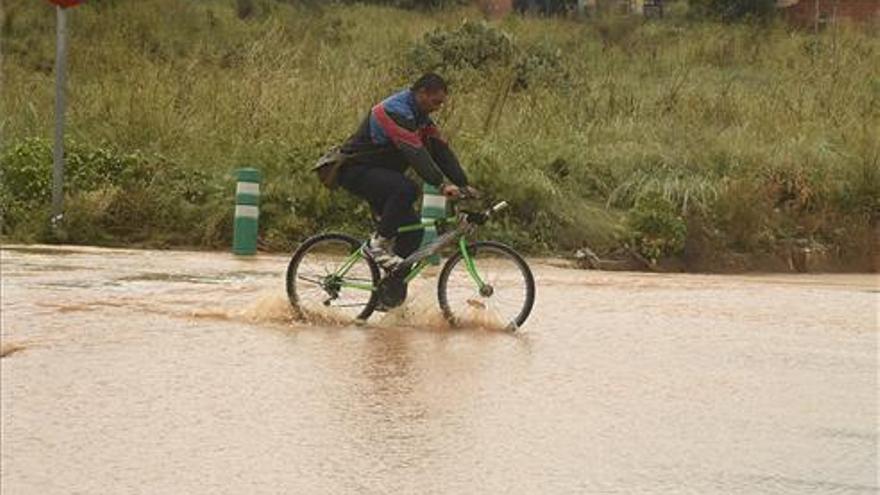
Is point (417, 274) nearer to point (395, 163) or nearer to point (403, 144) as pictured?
point (395, 163)

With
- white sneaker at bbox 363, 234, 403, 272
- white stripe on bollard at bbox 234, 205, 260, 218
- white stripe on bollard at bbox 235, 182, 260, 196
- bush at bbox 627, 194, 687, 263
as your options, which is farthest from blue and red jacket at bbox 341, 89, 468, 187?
bush at bbox 627, 194, 687, 263

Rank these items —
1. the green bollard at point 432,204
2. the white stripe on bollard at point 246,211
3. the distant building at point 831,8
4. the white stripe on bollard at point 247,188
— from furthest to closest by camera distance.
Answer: the distant building at point 831,8 → the white stripe on bollard at point 246,211 → the white stripe on bollard at point 247,188 → the green bollard at point 432,204

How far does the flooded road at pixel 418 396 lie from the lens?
291 inches

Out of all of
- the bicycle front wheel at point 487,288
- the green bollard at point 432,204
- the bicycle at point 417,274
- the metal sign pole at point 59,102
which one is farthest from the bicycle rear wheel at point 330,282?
the metal sign pole at point 59,102

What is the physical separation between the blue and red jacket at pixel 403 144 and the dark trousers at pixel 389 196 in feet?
0.34

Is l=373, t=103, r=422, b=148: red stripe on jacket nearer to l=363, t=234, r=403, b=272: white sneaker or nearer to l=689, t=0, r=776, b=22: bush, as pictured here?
l=363, t=234, r=403, b=272: white sneaker

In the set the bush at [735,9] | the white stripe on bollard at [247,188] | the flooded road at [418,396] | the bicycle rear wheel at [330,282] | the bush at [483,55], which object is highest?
the bush at [735,9]

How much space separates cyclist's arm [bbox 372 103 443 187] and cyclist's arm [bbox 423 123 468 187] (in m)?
0.30

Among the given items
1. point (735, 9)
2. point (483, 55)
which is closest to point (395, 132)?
point (483, 55)

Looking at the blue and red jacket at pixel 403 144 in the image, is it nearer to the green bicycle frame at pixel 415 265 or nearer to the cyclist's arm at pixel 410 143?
the cyclist's arm at pixel 410 143

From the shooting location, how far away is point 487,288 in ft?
38.8

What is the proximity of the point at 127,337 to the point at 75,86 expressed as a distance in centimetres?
1368

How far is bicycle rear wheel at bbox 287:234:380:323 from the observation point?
39.1ft

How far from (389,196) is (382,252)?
44 centimetres
